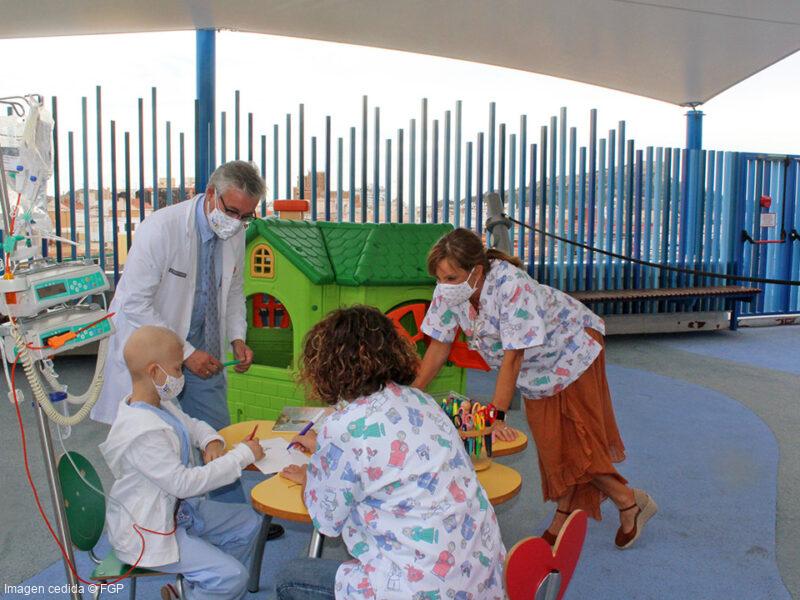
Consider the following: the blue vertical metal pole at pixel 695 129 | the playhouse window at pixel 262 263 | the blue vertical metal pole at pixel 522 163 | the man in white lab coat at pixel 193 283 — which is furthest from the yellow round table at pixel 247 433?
the blue vertical metal pole at pixel 695 129

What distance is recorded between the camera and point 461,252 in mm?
2863

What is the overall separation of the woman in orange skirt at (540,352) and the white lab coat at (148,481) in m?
1.01

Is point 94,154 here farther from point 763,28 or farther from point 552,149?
point 763,28

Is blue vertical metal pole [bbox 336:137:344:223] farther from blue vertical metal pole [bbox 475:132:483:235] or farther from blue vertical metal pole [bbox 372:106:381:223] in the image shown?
blue vertical metal pole [bbox 475:132:483:235]

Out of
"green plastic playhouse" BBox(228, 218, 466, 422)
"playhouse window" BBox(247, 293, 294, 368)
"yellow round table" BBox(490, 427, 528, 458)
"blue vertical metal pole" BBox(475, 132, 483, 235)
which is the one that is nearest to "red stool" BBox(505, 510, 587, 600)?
"yellow round table" BBox(490, 427, 528, 458)

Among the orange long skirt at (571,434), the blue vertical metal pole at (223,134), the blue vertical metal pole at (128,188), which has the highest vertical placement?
the blue vertical metal pole at (223,134)

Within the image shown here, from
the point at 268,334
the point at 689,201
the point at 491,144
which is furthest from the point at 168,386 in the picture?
the point at 689,201

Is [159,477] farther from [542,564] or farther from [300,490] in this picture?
[542,564]

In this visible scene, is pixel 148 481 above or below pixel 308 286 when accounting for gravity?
below

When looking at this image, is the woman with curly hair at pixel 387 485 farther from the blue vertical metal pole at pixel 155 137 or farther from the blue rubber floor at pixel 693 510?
the blue vertical metal pole at pixel 155 137

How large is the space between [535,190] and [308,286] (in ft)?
15.7

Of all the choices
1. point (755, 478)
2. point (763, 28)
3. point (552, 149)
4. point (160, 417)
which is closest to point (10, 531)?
point (160, 417)

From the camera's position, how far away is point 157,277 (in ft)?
9.72

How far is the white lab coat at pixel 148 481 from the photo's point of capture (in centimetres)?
214
